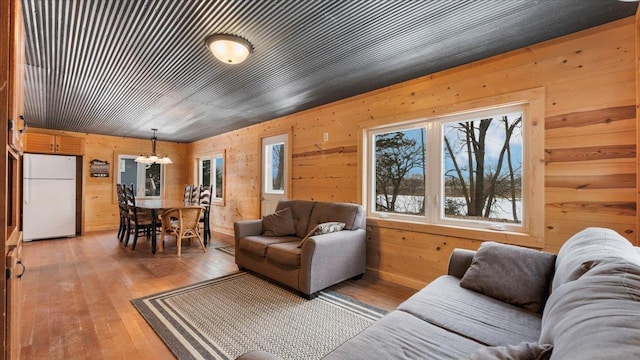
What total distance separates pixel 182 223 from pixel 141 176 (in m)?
3.72

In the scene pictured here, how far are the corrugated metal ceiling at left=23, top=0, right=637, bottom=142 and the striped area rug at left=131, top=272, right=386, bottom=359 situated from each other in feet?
7.50

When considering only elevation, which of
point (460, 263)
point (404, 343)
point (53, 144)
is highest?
point (53, 144)

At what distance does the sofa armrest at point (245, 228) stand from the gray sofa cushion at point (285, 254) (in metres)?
0.62

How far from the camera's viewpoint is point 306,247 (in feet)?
8.91

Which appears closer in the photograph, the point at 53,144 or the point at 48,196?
the point at 48,196

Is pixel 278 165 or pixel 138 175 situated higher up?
pixel 278 165

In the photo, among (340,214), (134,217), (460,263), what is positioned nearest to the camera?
(460,263)

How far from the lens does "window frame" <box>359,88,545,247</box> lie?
2.31 m

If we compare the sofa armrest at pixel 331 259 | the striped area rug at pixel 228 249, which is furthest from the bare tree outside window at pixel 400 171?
the striped area rug at pixel 228 249

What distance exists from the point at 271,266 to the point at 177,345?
4.06 ft

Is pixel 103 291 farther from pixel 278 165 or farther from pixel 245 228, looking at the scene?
pixel 278 165

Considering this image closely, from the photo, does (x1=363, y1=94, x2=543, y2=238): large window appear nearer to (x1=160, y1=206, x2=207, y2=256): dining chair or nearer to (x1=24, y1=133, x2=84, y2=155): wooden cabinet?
(x1=160, y1=206, x2=207, y2=256): dining chair

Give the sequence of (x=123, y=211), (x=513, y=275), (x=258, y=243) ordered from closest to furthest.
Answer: (x=513, y=275), (x=258, y=243), (x=123, y=211)

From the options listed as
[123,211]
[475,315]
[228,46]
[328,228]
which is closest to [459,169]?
[328,228]
